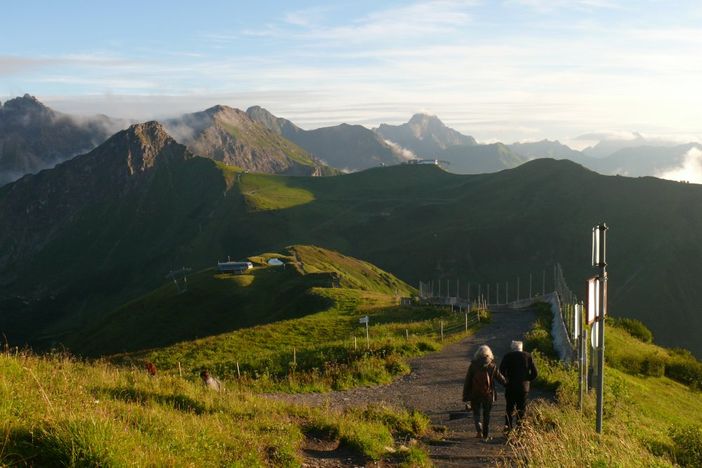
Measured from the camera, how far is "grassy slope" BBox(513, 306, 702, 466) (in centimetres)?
894

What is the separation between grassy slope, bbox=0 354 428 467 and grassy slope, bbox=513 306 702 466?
2.66 metres

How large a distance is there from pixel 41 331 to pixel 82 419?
585ft

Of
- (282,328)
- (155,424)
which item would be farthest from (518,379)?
(282,328)

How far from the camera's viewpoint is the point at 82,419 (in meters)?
7.82

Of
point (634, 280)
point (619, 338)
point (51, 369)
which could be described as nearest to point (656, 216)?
point (634, 280)

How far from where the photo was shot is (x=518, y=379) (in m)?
14.0

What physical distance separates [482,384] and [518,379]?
0.79 m

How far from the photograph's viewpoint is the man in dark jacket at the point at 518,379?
13938 millimetres

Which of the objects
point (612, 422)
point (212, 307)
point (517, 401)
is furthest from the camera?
point (212, 307)

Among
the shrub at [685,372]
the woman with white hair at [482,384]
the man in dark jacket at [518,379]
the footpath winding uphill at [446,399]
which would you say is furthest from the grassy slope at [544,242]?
the woman with white hair at [482,384]

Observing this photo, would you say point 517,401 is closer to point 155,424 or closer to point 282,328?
point 155,424

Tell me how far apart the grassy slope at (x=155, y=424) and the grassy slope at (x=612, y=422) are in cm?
266

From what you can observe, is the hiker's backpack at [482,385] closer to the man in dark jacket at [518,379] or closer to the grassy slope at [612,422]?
the man in dark jacket at [518,379]

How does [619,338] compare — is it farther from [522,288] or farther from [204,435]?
[522,288]
